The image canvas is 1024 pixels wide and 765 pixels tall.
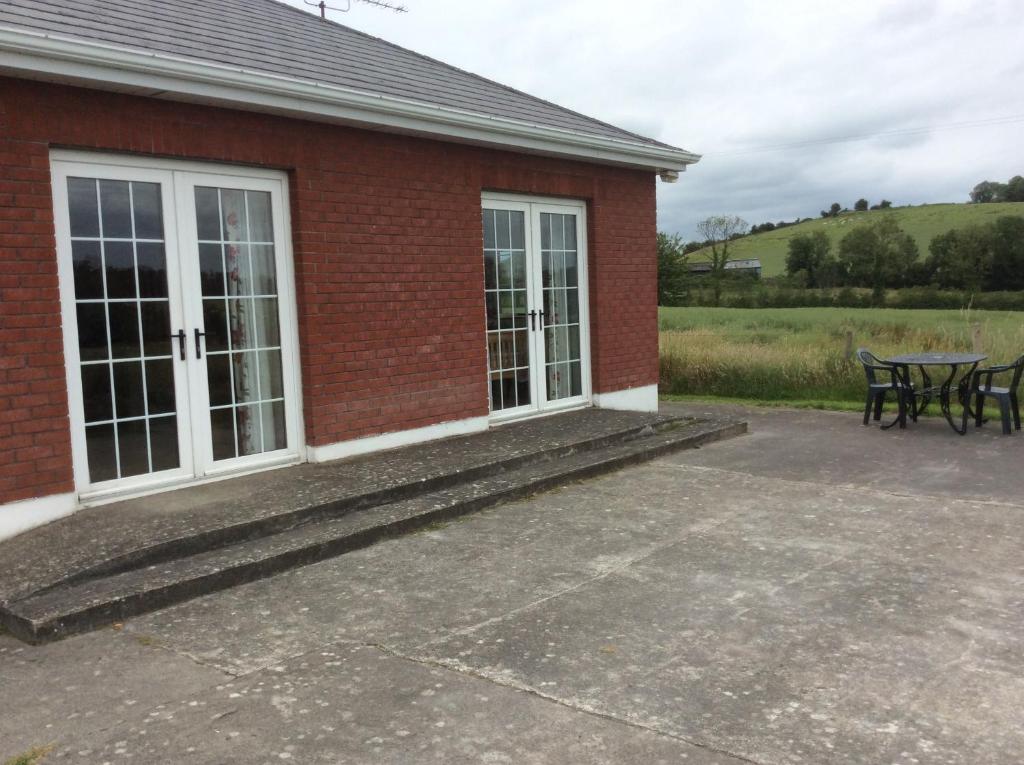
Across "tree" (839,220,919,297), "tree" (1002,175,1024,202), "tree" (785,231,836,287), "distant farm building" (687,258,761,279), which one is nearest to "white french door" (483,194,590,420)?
"tree" (839,220,919,297)

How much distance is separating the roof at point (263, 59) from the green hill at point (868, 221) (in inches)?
2040

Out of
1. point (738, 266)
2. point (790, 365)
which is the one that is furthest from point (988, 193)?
point (790, 365)

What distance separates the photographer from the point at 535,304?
30.5 ft

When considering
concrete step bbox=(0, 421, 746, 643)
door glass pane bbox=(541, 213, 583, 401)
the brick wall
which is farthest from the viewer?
door glass pane bbox=(541, 213, 583, 401)

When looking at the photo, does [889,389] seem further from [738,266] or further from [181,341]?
[738,266]

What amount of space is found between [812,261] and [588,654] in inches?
2249

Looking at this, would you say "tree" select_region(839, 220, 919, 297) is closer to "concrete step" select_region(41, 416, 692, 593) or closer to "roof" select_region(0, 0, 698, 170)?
"roof" select_region(0, 0, 698, 170)

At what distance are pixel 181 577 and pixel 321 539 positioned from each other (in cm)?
91

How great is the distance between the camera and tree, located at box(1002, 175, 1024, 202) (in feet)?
219

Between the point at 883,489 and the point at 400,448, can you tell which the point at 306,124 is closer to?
the point at 400,448

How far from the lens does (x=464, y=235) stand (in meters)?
8.37

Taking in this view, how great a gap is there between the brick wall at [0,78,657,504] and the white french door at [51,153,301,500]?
6.8 inches

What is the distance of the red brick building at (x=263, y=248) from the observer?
5465 mm

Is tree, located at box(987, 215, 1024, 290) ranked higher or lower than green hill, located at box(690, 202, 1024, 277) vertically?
lower
